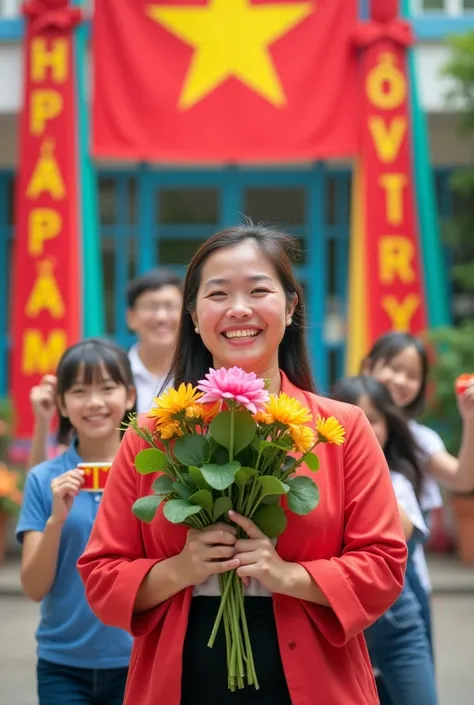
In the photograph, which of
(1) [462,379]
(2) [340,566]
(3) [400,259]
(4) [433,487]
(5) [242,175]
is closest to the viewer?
(2) [340,566]

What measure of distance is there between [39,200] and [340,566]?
6.51 metres

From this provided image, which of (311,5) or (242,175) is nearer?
(311,5)

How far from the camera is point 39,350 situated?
7758mm

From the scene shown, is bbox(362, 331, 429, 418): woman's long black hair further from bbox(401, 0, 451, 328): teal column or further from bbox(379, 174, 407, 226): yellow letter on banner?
bbox(379, 174, 407, 226): yellow letter on banner

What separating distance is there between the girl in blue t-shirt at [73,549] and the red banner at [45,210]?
4.95 m

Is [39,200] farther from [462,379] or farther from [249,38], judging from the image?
[462,379]

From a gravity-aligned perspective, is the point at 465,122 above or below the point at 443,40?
below

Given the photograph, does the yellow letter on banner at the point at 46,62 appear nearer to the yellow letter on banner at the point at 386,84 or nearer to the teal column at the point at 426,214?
the yellow letter on banner at the point at 386,84

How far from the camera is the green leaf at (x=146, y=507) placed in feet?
5.83

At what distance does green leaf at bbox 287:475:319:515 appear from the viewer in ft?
5.78

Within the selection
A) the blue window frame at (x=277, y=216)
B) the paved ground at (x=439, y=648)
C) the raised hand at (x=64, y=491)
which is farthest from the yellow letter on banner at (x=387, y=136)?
the raised hand at (x=64, y=491)

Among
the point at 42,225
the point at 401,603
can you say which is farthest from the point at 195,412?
the point at 42,225

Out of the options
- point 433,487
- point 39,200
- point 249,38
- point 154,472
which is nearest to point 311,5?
point 249,38

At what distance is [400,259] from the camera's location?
25.5 ft
